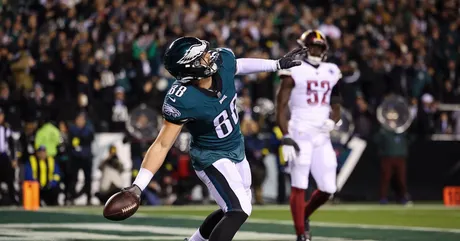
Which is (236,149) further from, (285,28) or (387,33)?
(387,33)

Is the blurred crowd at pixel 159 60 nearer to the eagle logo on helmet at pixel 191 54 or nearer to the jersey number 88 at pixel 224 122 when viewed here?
the jersey number 88 at pixel 224 122

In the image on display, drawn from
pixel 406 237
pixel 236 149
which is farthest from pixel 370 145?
pixel 236 149

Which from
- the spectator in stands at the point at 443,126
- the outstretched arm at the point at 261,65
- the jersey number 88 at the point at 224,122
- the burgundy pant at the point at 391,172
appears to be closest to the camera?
the jersey number 88 at the point at 224,122

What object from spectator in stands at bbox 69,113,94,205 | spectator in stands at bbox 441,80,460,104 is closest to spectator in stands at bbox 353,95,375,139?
spectator in stands at bbox 441,80,460,104

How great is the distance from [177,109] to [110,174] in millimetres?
10269

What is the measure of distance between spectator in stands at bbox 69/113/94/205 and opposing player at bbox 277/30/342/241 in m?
7.32

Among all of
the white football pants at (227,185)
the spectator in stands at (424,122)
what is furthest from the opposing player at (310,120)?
the spectator in stands at (424,122)

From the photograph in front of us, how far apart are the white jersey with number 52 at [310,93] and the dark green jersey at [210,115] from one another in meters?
2.69

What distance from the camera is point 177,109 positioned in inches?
265

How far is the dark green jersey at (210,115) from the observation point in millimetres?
6777

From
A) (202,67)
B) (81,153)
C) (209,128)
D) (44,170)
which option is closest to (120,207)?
(209,128)

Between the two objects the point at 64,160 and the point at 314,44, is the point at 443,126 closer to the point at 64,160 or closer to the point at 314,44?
the point at 64,160

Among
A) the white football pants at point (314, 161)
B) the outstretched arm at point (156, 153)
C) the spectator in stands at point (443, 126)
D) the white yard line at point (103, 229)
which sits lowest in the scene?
the white yard line at point (103, 229)

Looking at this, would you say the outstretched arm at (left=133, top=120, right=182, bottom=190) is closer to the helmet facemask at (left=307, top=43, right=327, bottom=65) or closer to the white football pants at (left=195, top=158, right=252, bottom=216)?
the white football pants at (left=195, top=158, right=252, bottom=216)
